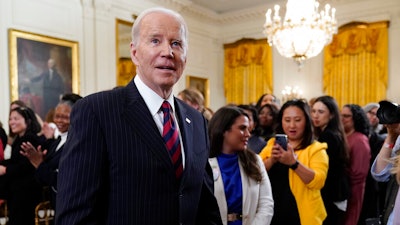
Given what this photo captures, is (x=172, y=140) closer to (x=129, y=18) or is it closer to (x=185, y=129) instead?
(x=185, y=129)

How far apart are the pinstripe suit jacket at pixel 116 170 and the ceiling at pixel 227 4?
10186mm

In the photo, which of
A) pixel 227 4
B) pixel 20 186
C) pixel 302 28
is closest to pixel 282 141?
pixel 20 186

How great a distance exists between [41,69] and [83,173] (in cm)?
695

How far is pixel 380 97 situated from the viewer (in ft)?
31.6

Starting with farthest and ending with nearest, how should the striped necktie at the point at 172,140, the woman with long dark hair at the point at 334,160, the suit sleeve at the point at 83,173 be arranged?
the woman with long dark hair at the point at 334,160 < the striped necktie at the point at 172,140 < the suit sleeve at the point at 83,173

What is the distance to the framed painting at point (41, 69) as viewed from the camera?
23.0 feet

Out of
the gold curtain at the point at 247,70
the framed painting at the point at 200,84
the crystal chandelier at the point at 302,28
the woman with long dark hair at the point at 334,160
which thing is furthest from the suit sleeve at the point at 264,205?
the gold curtain at the point at 247,70

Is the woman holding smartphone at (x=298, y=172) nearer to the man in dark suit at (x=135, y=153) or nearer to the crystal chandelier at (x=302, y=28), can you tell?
the man in dark suit at (x=135, y=153)

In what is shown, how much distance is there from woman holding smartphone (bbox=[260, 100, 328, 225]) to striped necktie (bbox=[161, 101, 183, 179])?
152 cm

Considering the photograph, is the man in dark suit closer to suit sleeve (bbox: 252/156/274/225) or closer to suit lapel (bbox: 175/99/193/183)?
suit lapel (bbox: 175/99/193/183)

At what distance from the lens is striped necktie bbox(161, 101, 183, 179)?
139 cm

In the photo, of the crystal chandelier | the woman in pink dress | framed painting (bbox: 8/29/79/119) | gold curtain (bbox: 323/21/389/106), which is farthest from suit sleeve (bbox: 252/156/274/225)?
gold curtain (bbox: 323/21/389/106)

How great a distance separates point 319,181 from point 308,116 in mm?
567

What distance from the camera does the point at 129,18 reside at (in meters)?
9.41
